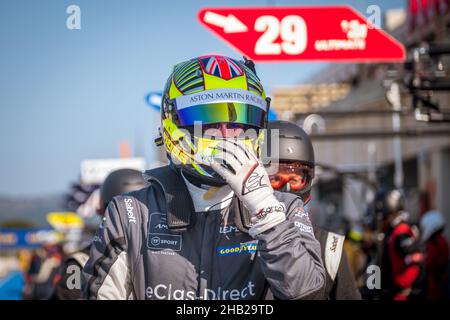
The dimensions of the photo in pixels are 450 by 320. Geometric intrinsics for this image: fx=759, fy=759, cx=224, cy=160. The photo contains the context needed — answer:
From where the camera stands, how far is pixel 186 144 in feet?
9.37

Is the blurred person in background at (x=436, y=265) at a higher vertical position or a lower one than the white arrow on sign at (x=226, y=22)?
lower

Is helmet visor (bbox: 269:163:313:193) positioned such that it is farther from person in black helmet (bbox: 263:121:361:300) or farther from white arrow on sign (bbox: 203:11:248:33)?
white arrow on sign (bbox: 203:11:248:33)

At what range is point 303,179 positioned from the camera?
4328 millimetres

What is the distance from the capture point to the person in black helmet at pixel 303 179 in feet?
11.0

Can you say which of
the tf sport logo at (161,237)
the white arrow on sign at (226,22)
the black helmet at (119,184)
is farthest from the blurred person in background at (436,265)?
the tf sport logo at (161,237)

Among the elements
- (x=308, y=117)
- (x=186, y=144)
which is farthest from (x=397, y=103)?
(x=186, y=144)

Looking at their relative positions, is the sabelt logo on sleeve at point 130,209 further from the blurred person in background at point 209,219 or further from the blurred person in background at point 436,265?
the blurred person in background at point 436,265

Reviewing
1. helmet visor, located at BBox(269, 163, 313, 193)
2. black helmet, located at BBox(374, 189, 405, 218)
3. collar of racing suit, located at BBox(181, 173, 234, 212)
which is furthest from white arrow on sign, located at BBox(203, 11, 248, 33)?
black helmet, located at BBox(374, 189, 405, 218)

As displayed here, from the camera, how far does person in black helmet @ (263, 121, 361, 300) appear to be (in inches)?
132

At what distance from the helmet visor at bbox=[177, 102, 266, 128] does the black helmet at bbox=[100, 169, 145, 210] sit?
2806mm

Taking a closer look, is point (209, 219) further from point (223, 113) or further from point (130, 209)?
point (223, 113)

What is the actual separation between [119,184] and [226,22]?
4.78 ft

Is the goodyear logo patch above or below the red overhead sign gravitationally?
below
